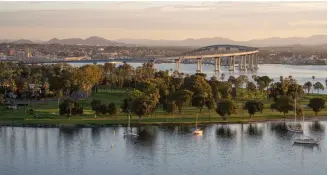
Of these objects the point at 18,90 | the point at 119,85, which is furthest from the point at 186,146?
the point at 119,85

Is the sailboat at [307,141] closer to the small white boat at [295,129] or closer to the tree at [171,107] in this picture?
the small white boat at [295,129]

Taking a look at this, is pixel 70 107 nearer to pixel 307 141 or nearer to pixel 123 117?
pixel 123 117

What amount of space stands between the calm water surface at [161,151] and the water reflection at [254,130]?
36 mm

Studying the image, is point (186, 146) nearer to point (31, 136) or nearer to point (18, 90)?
point (31, 136)

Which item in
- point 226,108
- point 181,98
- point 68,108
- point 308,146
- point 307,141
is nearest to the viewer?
point 308,146

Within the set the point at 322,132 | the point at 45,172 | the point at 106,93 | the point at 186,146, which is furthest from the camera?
the point at 106,93

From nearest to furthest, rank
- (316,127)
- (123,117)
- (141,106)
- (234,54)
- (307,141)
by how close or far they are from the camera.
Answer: (307,141) → (141,106) → (316,127) → (123,117) → (234,54)

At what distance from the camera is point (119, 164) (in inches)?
742

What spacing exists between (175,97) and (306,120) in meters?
6.06

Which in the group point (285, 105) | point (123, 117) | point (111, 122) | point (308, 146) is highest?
point (285, 105)

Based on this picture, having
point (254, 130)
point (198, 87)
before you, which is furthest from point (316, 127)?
point (198, 87)

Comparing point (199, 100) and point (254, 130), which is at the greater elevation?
point (199, 100)

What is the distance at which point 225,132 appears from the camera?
2428 cm

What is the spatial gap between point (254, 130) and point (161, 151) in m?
5.59
